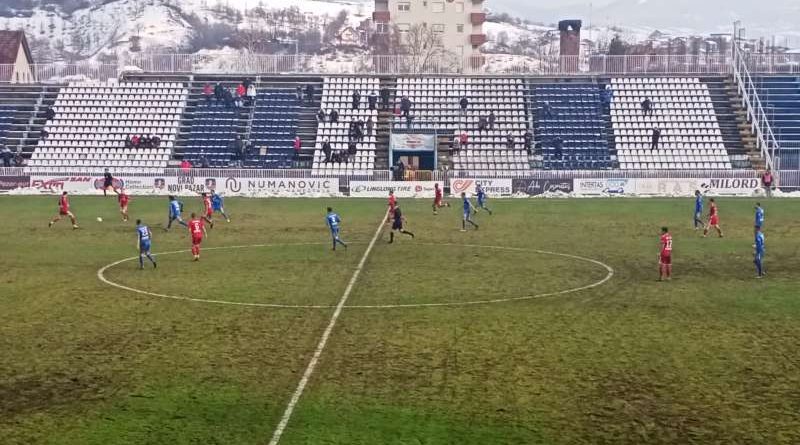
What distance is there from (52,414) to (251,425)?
3334mm

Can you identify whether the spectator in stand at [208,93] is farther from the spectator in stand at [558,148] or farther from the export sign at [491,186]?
the spectator in stand at [558,148]

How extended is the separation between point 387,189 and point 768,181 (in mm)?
24600

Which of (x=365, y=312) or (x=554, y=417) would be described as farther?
(x=365, y=312)

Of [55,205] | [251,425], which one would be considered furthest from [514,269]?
[55,205]

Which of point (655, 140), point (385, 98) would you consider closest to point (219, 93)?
point (385, 98)

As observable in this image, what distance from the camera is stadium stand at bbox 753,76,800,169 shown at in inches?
2690

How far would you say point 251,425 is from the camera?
14.2 metres

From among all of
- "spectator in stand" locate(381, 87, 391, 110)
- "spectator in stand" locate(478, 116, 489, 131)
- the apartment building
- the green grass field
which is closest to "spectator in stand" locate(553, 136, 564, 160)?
"spectator in stand" locate(478, 116, 489, 131)

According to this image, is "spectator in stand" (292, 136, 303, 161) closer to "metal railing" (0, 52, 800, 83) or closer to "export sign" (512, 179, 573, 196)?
"metal railing" (0, 52, 800, 83)

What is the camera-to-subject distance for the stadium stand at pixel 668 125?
68875 mm

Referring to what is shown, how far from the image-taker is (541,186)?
2436 inches

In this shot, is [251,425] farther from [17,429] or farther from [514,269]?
[514,269]

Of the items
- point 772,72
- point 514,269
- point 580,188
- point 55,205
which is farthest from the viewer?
point 772,72

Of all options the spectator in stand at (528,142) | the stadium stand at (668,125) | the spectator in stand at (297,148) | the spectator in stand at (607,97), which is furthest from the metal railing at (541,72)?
the spectator in stand at (297,148)
